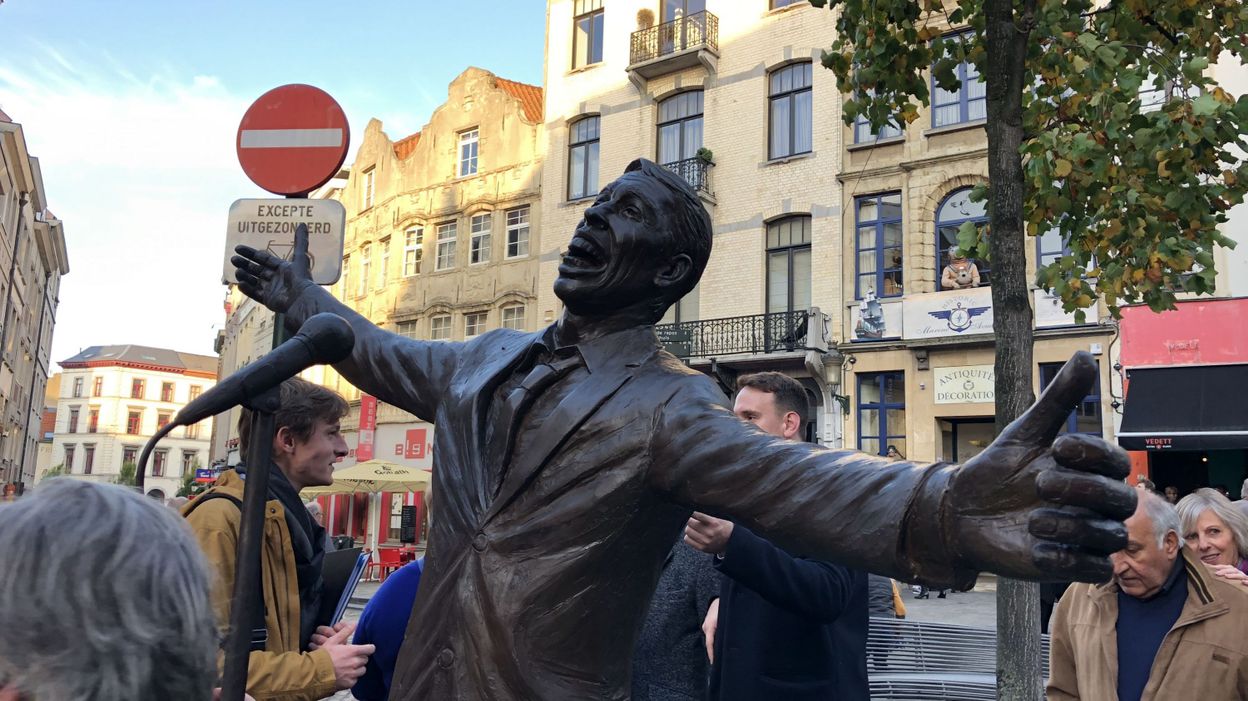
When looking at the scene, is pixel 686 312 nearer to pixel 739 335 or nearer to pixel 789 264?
pixel 739 335

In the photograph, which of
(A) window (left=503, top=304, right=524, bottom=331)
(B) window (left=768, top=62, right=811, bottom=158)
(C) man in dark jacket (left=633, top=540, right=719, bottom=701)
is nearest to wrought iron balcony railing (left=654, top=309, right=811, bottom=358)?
(B) window (left=768, top=62, right=811, bottom=158)

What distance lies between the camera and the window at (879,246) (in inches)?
786

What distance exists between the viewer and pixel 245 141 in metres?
4.65

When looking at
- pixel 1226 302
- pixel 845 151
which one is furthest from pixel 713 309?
pixel 1226 302

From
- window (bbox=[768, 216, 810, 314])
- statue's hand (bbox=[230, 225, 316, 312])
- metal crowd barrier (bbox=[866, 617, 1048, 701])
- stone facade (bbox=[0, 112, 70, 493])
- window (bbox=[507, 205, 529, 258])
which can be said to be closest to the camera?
statue's hand (bbox=[230, 225, 316, 312])

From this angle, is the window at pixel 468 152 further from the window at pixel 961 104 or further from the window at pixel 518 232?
the window at pixel 961 104

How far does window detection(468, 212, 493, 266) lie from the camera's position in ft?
89.8

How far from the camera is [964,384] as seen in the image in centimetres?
1870

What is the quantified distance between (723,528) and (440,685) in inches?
33.3

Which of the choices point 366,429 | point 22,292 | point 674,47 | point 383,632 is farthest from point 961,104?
point 22,292

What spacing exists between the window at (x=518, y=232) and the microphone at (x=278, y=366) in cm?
2465

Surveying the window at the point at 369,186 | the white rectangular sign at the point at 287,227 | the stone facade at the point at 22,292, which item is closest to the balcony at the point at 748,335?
the window at the point at 369,186

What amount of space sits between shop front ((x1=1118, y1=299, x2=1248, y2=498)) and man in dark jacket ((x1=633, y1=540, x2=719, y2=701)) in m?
14.0

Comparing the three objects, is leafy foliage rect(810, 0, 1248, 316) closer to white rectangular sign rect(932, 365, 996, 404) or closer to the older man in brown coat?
the older man in brown coat
